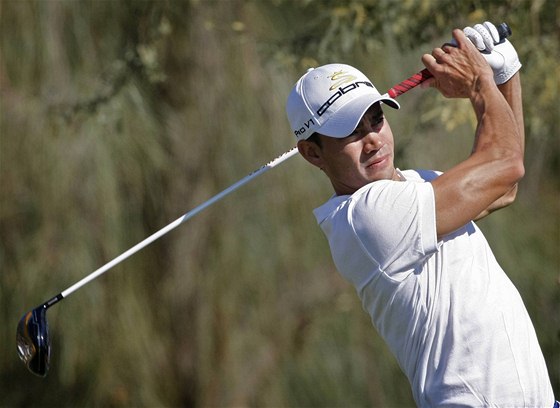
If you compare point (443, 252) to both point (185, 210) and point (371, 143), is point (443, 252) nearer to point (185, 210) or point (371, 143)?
point (371, 143)

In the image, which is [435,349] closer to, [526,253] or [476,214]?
[476,214]

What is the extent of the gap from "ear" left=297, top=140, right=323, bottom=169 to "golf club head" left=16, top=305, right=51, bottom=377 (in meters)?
1.17

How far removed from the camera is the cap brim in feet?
11.0

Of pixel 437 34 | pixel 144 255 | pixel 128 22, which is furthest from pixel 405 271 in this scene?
pixel 144 255

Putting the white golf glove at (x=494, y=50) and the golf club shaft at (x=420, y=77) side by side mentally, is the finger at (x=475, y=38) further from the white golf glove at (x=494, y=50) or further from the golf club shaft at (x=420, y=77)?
the golf club shaft at (x=420, y=77)

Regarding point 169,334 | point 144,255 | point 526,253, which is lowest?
point 526,253

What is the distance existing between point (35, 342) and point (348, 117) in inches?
56.6

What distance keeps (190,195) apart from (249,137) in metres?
0.57

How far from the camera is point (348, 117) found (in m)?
3.36

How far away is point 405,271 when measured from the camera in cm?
321

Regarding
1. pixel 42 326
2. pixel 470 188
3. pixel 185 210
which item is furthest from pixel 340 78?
pixel 185 210

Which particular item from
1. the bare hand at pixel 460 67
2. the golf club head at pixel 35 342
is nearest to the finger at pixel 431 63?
the bare hand at pixel 460 67

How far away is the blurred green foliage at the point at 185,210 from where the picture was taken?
7969mm

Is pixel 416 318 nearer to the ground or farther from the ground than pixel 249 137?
nearer to the ground
